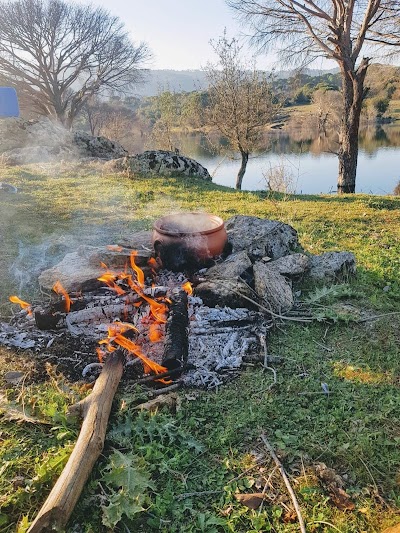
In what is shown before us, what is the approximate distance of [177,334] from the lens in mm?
3260

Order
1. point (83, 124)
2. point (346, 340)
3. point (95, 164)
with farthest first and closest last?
point (83, 124) → point (95, 164) → point (346, 340)

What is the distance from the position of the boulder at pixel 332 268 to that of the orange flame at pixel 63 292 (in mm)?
2763

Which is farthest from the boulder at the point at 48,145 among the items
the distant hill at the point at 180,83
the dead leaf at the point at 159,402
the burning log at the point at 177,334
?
the dead leaf at the point at 159,402

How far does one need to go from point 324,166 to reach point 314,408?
854 inches

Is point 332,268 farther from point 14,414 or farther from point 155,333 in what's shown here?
point 14,414

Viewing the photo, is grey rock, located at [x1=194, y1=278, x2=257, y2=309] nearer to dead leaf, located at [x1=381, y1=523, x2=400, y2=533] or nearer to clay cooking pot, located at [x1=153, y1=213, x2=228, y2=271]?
clay cooking pot, located at [x1=153, y1=213, x2=228, y2=271]

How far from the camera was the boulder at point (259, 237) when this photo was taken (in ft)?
16.0

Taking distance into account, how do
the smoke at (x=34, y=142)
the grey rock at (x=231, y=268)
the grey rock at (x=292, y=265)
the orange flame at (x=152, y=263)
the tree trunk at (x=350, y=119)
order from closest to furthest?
1. the grey rock at (x=231, y=268)
2. the orange flame at (x=152, y=263)
3. the grey rock at (x=292, y=265)
4. the tree trunk at (x=350, y=119)
5. the smoke at (x=34, y=142)

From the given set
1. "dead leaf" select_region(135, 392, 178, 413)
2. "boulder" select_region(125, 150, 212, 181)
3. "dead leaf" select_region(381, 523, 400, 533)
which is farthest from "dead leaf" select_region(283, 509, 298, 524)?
"boulder" select_region(125, 150, 212, 181)

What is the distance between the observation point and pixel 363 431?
2504mm

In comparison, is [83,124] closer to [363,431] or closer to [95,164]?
[95,164]

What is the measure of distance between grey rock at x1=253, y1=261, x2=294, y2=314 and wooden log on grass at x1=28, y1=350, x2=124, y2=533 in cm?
162

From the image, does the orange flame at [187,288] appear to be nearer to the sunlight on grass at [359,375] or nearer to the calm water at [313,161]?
the sunlight on grass at [359,375]

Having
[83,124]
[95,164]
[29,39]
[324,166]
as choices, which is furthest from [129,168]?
[83,124]
